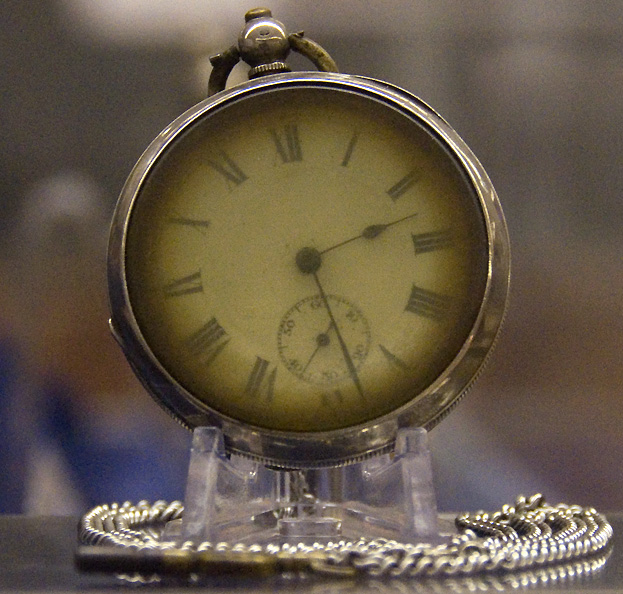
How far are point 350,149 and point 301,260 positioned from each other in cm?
10

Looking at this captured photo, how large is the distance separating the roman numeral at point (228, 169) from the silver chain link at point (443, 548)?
11.7 inches

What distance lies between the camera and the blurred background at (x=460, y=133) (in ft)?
3.91

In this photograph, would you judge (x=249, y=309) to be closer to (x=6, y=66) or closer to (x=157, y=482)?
(x=157, y=482)

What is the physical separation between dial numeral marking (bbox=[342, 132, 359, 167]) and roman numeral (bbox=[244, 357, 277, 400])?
184 millimetres

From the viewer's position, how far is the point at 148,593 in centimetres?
71

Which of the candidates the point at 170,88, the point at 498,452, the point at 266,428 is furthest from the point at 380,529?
the point at 170,88

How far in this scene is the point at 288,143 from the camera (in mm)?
878

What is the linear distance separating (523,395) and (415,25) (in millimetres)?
446

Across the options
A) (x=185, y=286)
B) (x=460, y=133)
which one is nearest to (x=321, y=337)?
(x=185, y=286)

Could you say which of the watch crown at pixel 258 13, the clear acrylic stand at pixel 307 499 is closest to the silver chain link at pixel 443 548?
the clear acrylic stand at pixel 307 499

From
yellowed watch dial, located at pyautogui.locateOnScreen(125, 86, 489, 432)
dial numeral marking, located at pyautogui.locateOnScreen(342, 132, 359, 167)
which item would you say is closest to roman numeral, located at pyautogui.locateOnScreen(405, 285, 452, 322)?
yellowed watch dial, located at pyautogui.locateOnScreen(125, 86, 489, 432)

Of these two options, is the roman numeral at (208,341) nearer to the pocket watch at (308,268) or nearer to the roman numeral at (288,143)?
the pocket watch at (308,268)

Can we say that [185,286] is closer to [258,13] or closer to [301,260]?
[301,260]

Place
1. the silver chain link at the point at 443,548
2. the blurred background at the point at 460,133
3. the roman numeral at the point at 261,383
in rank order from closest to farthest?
the silver chain link at the point at 443,548
the roman numeral at the point at 261,383
the blurred background at the point at 460,133
